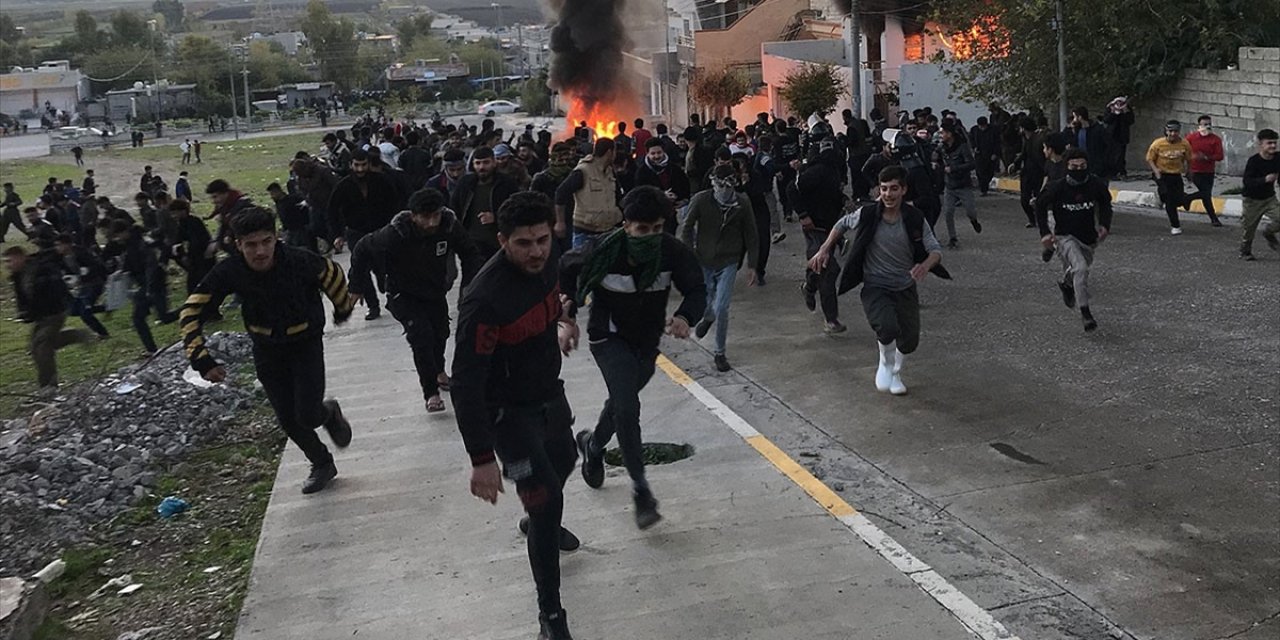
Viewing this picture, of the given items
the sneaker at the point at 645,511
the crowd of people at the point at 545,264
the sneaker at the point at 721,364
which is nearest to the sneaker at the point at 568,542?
the crowd of people at the point at 545,264

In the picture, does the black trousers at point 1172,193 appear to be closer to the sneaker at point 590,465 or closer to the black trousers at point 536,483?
the sneaker at point 590,465

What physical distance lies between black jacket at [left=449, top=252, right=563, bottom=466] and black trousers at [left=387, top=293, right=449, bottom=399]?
3461mm

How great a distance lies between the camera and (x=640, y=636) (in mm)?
4910

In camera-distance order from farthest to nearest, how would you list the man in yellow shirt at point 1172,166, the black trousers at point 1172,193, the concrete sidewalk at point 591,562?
the black trousers at point 1172,193
the man in yellow shirt at point 1172,166
the concrete sidewalk at point 591,562

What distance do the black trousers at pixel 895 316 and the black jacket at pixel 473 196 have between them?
354cm

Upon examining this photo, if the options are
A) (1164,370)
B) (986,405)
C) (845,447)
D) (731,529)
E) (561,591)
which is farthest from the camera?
(1164,370)

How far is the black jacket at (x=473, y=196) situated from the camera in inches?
418

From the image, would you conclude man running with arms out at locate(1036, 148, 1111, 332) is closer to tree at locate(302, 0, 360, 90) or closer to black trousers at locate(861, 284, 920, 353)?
black trousers at locate(861, 284, 920, 353)

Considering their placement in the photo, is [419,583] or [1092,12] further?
[1092,12]

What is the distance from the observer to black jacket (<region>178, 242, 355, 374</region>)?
6539 millimetres

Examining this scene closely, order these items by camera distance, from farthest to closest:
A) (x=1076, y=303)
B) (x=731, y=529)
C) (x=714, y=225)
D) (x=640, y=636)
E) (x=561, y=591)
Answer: (x=1076, y=303) < (x=714, y=225) < (x=731, y=529) < (x=561, y=591) < (x=640, y=636)

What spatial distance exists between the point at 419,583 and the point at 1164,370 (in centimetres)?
574

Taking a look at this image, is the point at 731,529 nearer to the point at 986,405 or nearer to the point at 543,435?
the point at 543,435

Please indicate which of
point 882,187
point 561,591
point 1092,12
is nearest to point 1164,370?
point 882,187
